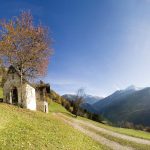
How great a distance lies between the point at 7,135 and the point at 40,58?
2647cm

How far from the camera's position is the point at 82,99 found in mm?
94875

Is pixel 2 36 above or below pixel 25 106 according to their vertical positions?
above

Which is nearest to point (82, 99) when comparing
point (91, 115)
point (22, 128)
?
point (91, 115)

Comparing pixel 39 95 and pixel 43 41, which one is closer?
pixel 43 41

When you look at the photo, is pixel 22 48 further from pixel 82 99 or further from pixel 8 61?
pixel 82 99

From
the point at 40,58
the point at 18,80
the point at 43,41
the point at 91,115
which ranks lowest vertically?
the point at 91,115

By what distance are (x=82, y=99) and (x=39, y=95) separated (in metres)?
28.7

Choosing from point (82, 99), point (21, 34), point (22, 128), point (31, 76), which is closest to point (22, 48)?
point (21, 34)

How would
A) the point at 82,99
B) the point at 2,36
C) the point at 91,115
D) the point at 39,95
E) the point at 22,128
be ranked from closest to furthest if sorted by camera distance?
the point at 22,128 < the point at 2,36 < the point at 39,95 < the point at 82,99 < the point at 91,115

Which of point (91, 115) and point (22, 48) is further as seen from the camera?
point (91, 115)

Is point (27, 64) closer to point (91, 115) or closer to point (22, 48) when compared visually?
point (22, 48)

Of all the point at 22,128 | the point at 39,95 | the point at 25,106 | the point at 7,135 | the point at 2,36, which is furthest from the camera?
the point at 39,95

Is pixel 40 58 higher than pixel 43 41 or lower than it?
lower

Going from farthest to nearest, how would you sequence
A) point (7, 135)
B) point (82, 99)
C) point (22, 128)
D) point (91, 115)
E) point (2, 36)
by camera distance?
point (91, 115) < point (82, 99) < point (2, 36) < point (22, 128) < point (7, 135)
